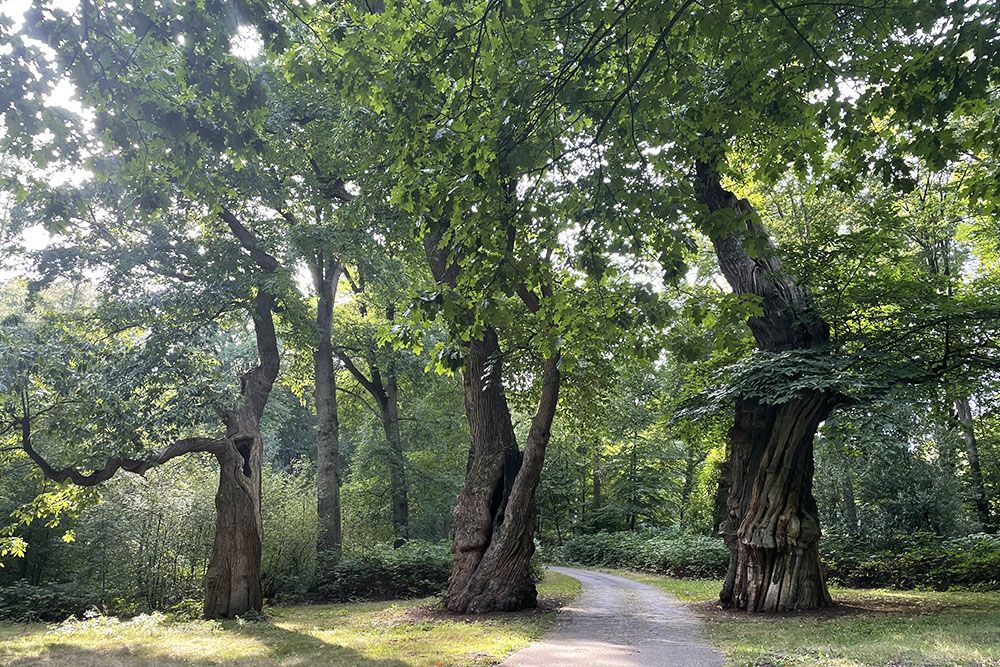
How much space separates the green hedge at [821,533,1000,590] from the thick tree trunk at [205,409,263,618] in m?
13.6

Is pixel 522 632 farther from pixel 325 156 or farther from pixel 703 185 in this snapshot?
pixel 325 156

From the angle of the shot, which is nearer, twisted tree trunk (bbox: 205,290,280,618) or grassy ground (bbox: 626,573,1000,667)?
grassy ground (bbox: 626,573,1000,667)

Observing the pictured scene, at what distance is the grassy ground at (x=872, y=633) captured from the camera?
624 cm

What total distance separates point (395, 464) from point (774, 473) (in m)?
14.7

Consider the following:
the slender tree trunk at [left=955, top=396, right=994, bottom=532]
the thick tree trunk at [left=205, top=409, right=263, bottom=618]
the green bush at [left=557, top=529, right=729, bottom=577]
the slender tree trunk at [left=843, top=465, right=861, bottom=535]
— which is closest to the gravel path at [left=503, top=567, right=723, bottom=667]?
the thick tree trunk at [left=205, top=409, right=263, bottom=618]

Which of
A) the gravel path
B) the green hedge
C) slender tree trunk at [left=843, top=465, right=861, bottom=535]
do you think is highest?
slender tree trunk at [left=843, top=465, right=861, bottom=535]

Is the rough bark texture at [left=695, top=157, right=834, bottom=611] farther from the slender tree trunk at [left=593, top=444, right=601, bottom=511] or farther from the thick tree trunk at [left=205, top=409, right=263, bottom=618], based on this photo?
the slender tree trunk at [left=593, top=444, right=601, bottom=511]

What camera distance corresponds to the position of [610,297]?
630cm

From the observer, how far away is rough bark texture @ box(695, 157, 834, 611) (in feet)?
34.3

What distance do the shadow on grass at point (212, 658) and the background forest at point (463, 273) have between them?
10.6 ft

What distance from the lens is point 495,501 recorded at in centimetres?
1212

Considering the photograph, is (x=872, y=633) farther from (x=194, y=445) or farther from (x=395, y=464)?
(x=395, y=464)

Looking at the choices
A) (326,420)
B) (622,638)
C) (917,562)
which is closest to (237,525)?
(326,420)

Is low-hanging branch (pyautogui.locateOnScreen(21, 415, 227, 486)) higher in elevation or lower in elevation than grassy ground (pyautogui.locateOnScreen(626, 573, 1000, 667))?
higher
